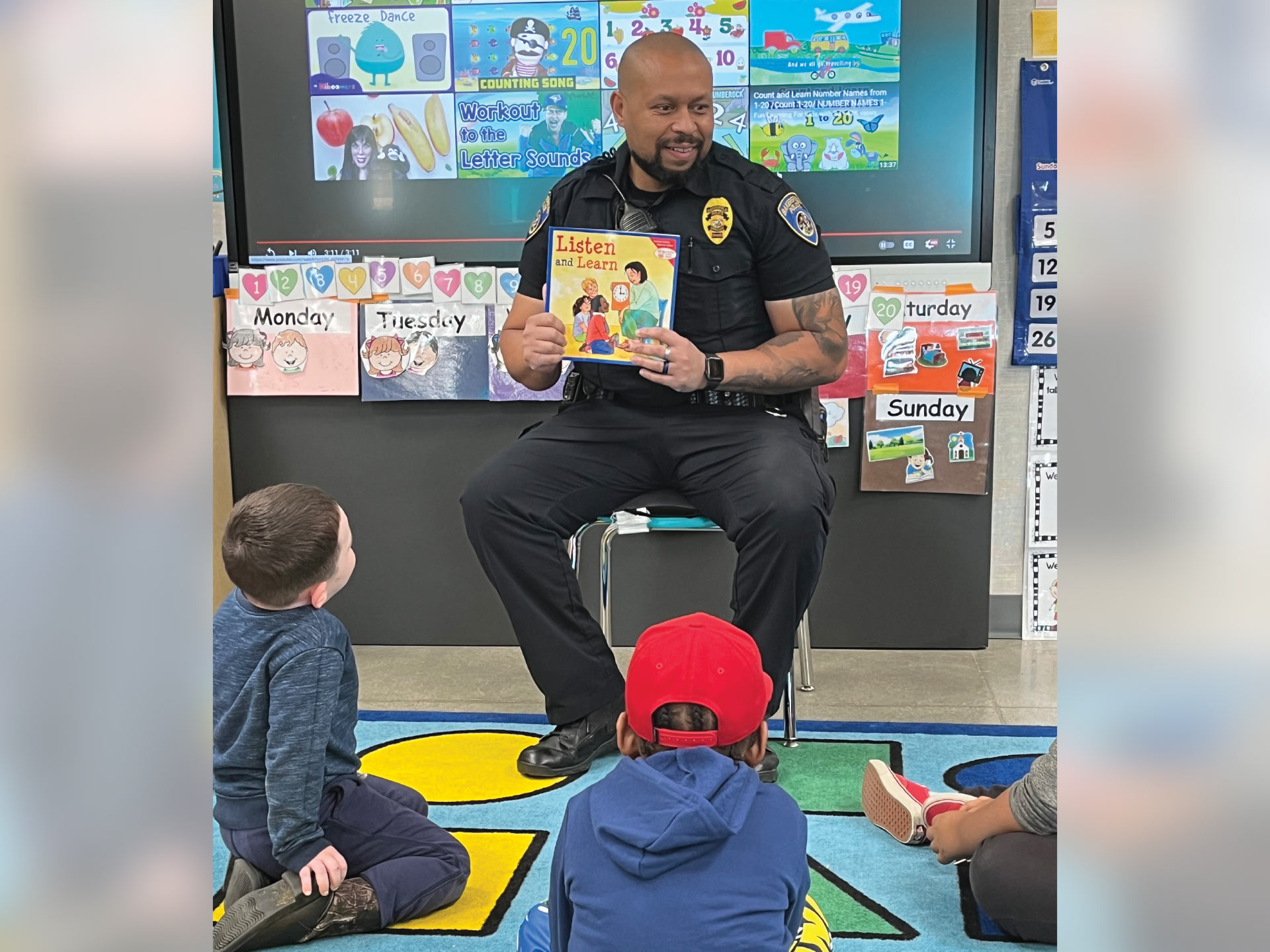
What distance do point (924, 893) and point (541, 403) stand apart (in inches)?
66.3

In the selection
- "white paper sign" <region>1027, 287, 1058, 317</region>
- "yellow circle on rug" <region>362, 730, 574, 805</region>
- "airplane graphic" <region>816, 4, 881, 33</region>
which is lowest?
"yellow circle on rug" <region>362, 730, 574, 805</region>

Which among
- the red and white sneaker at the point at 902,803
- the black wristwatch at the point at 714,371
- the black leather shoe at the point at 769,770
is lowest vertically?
the black leather shoe at the point at 769,770

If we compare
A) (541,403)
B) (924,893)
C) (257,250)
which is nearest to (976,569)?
(541,403)

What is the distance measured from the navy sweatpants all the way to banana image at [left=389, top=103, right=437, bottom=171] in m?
1.79

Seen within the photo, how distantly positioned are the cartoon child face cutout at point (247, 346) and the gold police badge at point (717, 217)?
51.8 inches

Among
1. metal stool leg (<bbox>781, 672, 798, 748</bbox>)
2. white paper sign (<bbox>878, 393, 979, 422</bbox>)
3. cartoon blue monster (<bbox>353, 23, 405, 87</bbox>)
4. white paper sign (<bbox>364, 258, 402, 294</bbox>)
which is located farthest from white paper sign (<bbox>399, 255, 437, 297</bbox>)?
metal stool leg (<bbox>781, 672, 798, 748</bbox>)

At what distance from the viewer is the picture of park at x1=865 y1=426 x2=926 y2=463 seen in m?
2.95

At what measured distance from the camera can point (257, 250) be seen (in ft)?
9.97

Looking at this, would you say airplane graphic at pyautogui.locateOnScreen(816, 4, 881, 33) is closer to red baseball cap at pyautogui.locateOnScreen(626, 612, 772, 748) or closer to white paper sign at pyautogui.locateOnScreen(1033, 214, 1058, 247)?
white paper sign at pyautogui.locateOnScreen(1033, 214, 1058, 247)

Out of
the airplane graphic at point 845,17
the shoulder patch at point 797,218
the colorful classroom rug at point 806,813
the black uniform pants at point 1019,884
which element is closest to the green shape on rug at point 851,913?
the colorful classroom rug at point 806,813

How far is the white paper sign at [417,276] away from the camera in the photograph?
300 cm

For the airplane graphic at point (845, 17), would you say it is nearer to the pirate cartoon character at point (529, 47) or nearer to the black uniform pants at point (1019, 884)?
the pirate cartoon character at point (529, 47)
